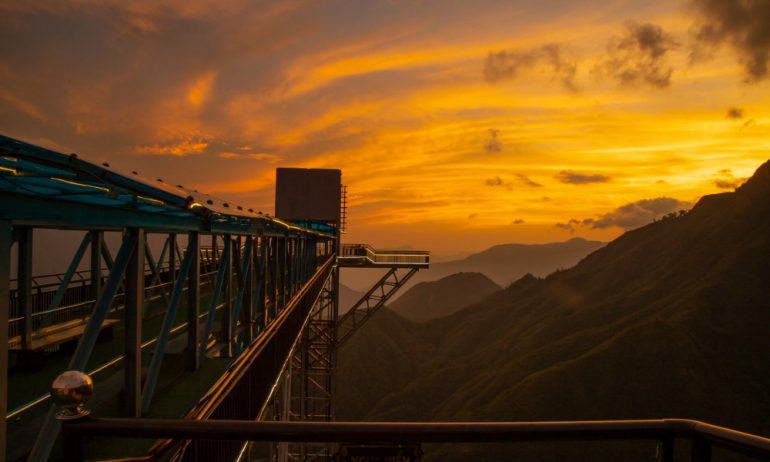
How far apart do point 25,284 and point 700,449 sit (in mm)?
10098

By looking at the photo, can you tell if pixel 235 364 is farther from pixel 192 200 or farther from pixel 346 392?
pixel 346 392

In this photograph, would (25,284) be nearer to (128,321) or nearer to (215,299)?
(215,299)

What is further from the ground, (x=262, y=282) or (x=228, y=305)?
(x=262, y=282)

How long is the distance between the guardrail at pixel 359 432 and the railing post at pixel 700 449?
75 mm

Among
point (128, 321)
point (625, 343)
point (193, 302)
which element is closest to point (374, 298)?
point (193, 302)

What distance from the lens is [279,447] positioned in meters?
21.9

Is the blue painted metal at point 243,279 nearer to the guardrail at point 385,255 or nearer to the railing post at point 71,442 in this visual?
the railing post at point 71,442

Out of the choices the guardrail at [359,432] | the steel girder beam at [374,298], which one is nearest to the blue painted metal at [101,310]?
the guardrail at [359,432]

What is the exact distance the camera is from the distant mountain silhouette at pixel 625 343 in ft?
172

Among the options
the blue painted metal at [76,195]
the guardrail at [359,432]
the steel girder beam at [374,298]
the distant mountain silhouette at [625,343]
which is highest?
the blue painted metal at [76,195]

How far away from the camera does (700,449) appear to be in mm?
2650

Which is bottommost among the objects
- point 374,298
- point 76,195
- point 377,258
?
point 374,298

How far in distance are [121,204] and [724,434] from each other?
5073mm

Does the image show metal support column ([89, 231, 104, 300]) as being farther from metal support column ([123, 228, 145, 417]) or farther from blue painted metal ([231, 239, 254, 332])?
metal support column ([123, 228, 145, 417])
